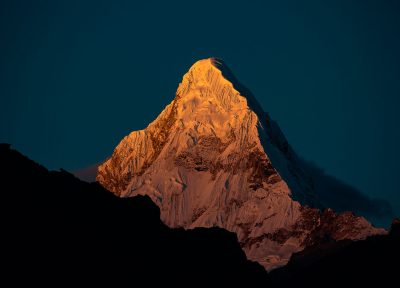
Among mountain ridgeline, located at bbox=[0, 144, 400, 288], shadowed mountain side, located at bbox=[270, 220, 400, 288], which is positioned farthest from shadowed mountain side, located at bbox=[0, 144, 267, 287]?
shadowed mountain side, located at bbox=[270, 220, 400, 288]

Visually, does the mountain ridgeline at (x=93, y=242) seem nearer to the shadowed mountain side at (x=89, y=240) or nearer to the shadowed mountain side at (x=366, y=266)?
the shadowed mountain side at (x=89, y=240)

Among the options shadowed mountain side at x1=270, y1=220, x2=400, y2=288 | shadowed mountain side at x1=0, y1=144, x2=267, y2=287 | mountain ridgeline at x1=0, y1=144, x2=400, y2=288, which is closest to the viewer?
mountain ridgeline at x1=0, y1=144, x2=400, y2=288

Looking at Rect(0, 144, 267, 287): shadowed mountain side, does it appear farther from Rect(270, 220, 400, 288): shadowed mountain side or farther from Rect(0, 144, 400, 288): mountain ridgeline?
Rect(270, 220, 400, 288): shadowed mountain side

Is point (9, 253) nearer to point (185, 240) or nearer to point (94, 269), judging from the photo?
point (94, 269)

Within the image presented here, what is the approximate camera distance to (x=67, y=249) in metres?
84.2

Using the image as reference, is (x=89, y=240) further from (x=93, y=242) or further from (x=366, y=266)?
(x=366, y=266)

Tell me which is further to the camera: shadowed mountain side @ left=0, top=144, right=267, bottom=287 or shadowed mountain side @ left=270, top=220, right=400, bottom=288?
shadowed mountain side @ left=270, top=220, right=400, bottom=288

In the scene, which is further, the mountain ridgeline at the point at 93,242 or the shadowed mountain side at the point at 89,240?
the shadowed mountain side at the point at 89,240

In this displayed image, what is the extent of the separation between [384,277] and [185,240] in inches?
1412

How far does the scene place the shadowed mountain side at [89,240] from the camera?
81.6 meters

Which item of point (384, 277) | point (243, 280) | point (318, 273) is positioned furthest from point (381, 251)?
point (243, 280)

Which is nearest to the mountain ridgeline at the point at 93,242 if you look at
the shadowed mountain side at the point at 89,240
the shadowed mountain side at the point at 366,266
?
the shadowed mountain side at the point at 89,240

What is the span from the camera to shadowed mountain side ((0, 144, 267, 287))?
81.6 metres

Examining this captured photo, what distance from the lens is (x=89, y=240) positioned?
8738cm
